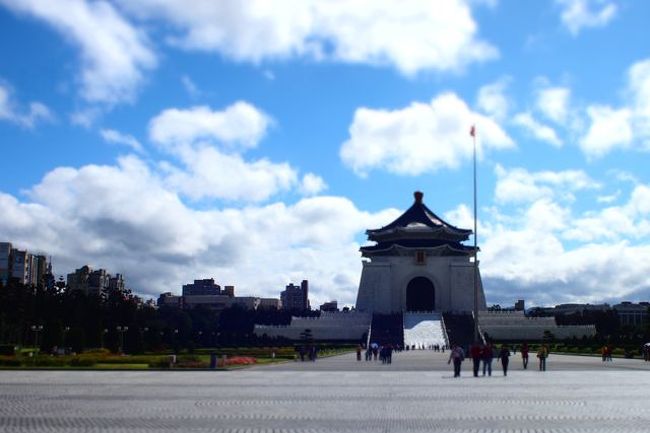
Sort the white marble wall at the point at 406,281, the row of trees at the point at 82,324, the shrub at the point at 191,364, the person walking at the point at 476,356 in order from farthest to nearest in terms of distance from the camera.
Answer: the white marble wall at the point at 406,281, the row of trees at the point at 82,324, the shrub at the point at 191,364, the person walking at the point at 476,356

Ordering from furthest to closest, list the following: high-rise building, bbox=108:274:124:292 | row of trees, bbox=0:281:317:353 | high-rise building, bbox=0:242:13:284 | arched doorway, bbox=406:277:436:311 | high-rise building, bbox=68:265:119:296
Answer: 1. high-rise building, bbox=108:274:124:292
2. high-rise building, bbox=68:265:119:296
3. high-rise building, bbox=0:242:13:284
4. arched doorway, bbox=406:277:436:311
5. row of trees, bbox=0:281:317:353

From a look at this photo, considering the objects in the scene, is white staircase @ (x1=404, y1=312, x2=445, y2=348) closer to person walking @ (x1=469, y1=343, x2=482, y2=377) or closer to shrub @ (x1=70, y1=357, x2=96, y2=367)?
shrub @ (x1=70, y1=357, x2=96, y2=367)

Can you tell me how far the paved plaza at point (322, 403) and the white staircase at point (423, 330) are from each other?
42753 millimetres

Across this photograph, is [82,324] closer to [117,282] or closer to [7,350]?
[7,350]

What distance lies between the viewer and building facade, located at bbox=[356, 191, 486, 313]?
8631 centimetres

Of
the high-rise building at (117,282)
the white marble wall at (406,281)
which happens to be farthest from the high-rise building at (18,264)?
the white marble wall at (406,281)

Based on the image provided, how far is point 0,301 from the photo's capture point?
178 feet

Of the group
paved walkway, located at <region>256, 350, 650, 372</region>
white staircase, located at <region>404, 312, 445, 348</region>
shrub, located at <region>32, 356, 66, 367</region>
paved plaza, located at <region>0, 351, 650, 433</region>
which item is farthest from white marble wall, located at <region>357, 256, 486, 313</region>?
paved plaza, located at <region>0, 351, 650, 433</region>

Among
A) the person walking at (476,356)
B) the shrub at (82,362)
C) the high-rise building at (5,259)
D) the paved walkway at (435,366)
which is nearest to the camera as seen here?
the person walking at (476,356)

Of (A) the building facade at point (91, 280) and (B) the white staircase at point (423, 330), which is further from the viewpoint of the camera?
(A) the building facade at point (91, 280)

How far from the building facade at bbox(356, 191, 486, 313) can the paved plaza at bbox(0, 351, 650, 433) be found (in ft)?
206

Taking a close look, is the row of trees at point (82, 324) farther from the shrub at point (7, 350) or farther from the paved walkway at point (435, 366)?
the paved walkway at point (435, 366)

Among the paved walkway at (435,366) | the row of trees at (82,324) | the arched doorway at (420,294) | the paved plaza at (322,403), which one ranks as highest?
the arched doorway at (420,294)

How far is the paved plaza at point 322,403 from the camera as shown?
1230 centimetres
